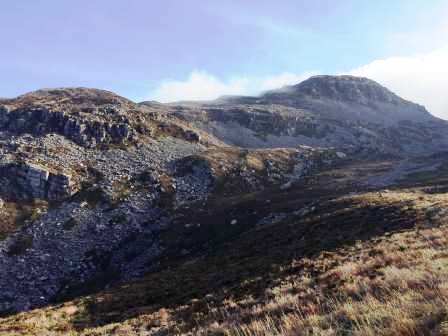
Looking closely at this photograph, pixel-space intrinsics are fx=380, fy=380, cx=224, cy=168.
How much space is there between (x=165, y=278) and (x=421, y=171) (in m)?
83.7

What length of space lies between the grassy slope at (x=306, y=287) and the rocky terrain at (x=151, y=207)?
0.34 metres

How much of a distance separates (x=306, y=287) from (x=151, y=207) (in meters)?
59.4

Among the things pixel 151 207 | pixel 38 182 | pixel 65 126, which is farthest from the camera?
pixel 65 126

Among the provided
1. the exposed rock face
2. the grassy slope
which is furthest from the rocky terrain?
the grassy slope

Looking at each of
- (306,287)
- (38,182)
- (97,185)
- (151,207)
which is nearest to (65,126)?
(38,182)

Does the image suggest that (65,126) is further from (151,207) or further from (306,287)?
(306,287)

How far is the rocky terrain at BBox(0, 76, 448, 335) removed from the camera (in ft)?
108

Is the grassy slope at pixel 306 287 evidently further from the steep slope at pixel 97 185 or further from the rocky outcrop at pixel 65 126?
the rocky outcrop at pixel 65 126

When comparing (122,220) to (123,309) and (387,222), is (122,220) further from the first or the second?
(387,222)

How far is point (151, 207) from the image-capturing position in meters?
73.7

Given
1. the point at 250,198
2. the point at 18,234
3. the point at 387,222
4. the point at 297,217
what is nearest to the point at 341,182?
the point at 250,198

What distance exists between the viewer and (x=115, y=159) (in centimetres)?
9344

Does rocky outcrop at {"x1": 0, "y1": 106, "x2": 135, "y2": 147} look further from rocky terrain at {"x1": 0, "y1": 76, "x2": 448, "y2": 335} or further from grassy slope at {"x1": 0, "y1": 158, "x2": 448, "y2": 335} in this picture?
grassy slope at {"x1": 0, "y1": 158, "x2": 448, "y2": 335}

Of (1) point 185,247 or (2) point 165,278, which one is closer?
(2) point 165,278
